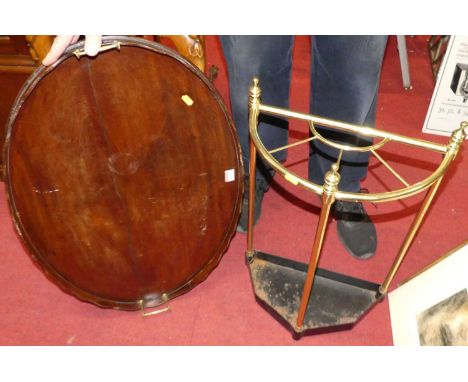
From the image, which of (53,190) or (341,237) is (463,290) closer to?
(341,237)

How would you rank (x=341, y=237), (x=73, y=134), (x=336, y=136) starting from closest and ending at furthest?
(x=73, y=134) → (x=336, y=136) → (x=341, y=237)

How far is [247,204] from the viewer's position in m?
1.60

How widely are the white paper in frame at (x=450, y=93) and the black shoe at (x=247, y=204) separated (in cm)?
79

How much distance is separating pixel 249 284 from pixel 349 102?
633 mm

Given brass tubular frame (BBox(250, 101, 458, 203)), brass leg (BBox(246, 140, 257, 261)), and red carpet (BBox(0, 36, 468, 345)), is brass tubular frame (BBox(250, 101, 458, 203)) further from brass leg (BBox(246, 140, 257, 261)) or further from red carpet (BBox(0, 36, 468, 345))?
red carpet (BBox(0, 36, 468, 345))

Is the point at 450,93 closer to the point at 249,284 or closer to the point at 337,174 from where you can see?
the point at 249,284

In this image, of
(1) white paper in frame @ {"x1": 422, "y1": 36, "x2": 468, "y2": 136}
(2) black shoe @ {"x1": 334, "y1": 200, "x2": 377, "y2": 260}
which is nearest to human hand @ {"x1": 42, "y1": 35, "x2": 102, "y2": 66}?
(2) black shoe @ {"x1": 334, "y1": 200, "x2": 377, "y2": 260}

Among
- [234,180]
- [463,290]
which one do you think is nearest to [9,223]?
[234,180]

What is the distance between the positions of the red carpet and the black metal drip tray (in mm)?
61

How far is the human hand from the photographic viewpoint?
893 mm

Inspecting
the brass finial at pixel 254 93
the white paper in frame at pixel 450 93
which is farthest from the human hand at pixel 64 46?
the white paper in frame at pixel 450 93
